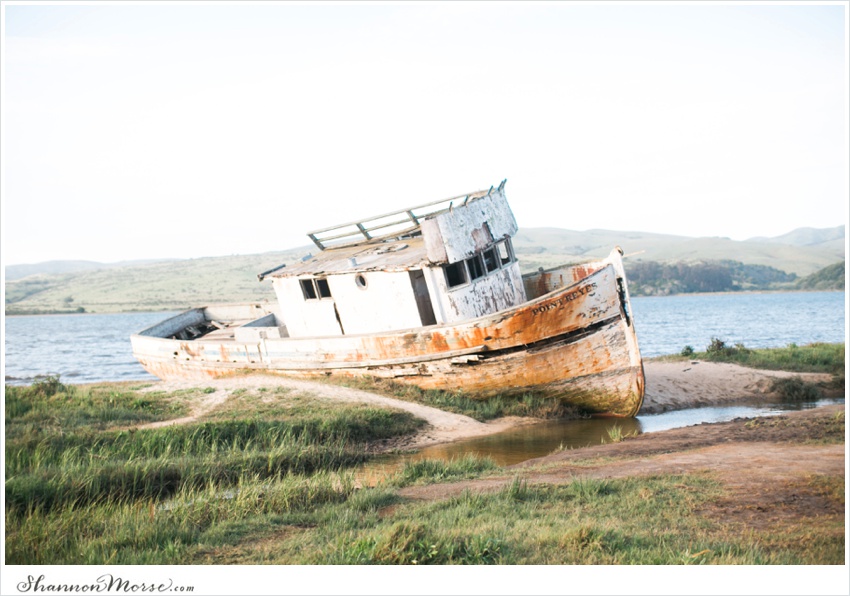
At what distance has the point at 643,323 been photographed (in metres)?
42.9

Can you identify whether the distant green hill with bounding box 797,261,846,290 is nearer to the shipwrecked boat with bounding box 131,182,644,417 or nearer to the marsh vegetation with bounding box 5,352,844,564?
the shipwrecked boat with bounding box 131,182,644,417

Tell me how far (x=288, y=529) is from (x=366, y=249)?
32.7ft

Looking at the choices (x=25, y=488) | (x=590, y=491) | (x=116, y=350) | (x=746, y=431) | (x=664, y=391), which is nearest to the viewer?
(x=590, y=491)

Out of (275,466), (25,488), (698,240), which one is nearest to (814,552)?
(275,466)

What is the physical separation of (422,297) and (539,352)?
3.05m

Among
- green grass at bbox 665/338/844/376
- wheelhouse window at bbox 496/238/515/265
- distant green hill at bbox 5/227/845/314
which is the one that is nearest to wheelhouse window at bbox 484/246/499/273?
wheelhouse window at bbox 496/238/515/265

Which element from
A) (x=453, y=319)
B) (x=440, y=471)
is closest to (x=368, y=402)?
(x=453, y=319)

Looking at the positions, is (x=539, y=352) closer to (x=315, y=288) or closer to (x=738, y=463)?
(x=738, y=463)

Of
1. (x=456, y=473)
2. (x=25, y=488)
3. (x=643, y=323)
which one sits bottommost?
(x=643, y=323)

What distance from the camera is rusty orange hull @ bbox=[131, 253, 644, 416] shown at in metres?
11.6

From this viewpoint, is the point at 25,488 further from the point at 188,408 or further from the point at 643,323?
the point at 643,323

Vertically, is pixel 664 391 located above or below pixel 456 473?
below

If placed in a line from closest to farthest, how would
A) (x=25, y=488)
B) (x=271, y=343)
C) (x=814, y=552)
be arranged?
(x=814, y=552) → (x=25, y=488) → (x=271, y=343)

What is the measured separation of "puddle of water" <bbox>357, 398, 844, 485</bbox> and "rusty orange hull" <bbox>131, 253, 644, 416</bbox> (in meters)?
0.61
